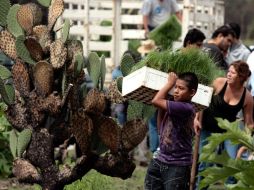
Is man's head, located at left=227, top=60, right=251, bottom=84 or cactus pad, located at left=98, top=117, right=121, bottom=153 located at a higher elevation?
man's head, located at left=227, top=60, right=251, bottom=84

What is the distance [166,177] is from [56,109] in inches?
45.2

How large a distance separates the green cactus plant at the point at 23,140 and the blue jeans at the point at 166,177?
1121 mm

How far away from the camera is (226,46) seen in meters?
12.7

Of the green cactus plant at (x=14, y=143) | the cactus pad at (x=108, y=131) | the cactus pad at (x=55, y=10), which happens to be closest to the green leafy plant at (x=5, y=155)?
the green cactus plant at (x=14, y=143)

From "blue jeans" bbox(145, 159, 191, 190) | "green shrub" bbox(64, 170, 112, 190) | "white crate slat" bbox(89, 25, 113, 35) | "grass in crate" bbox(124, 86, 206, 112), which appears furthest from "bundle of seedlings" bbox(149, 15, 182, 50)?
"blue jeans" bbox(145, 159, 191, 190)

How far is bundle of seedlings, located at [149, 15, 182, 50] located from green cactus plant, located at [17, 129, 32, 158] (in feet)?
20.8

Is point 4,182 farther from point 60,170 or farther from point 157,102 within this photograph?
point 157,102

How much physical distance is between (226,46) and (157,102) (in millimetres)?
4638

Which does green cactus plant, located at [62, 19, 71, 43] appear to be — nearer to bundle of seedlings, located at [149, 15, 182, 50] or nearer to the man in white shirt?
bundle of seedlings, located at [149, 15, 182, 50]

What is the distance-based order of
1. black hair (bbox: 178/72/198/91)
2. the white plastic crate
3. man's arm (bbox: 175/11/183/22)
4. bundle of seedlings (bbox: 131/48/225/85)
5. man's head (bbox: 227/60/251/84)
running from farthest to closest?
man's arm (bbox: 175/11/183/22)
man's head (bbox: 227/60/251/84)
bundle of seedlings (bbox: 131/48/225/85)
black hair (bbox: 178/72/198/91)
the white plastic crate

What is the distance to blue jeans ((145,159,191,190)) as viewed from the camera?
27.3 feet

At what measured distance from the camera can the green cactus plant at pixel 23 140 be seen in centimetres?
888

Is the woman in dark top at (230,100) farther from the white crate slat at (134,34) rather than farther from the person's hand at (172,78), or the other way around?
the white crate slat at (134,34)

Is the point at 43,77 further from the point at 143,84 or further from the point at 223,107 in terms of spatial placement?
the point at 223,107
